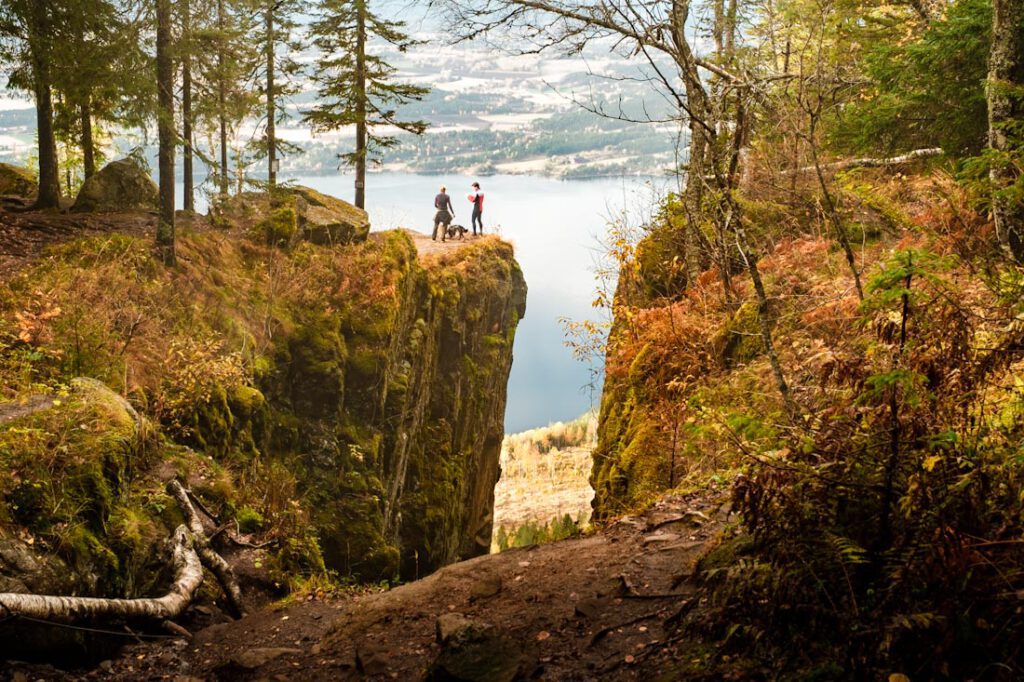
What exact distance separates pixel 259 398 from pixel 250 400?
41 cm

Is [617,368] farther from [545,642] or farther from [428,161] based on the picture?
[428,161]

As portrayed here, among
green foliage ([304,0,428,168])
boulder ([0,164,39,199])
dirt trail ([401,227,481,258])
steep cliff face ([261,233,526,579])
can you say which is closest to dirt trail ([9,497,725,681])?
steep cliff face ([261,233,526,579])

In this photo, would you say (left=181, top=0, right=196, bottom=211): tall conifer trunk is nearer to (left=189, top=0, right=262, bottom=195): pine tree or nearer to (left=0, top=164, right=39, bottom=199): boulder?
(left=189, top=0, right=262, bottom=195): pine tree

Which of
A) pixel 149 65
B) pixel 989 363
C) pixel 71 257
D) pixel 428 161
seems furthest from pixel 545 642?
pixel 428 161

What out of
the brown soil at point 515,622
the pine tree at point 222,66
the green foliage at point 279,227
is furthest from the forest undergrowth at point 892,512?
the green foliage at point 279,227

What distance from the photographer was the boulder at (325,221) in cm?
1878

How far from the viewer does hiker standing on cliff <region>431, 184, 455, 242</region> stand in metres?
24.0

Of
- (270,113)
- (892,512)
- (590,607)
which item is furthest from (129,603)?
(270,113)

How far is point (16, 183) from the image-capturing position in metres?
17.8

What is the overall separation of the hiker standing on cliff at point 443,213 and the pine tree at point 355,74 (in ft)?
8.25

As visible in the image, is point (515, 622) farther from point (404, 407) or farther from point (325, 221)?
point (325, 221)

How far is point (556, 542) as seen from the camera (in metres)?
7.51

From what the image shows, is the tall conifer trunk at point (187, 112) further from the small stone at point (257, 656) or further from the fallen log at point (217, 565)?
the small stone at point (257, 656)

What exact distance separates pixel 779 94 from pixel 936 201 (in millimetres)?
4140
